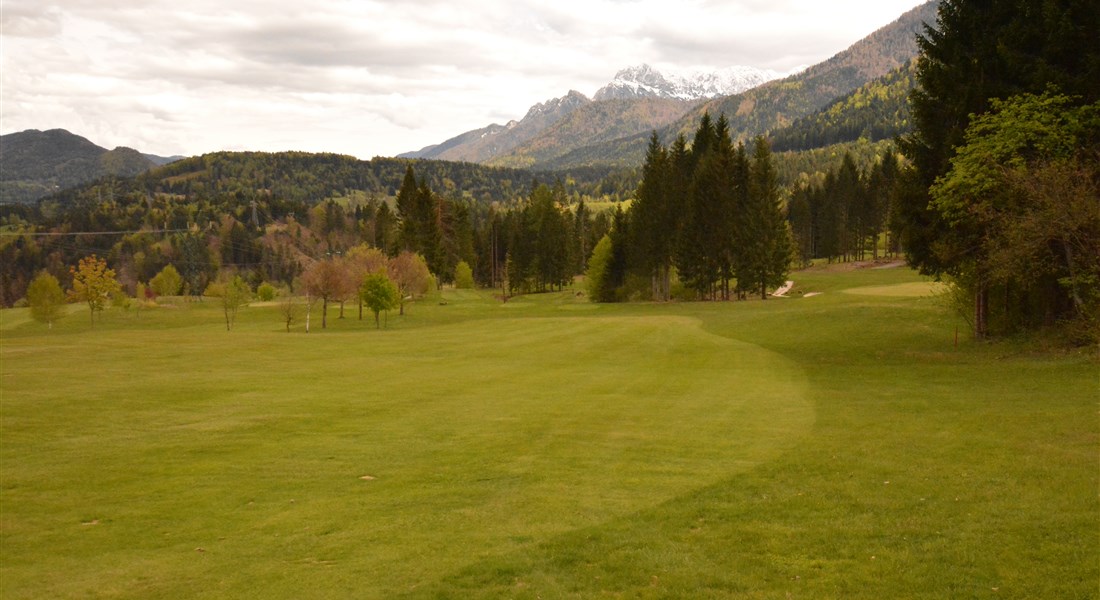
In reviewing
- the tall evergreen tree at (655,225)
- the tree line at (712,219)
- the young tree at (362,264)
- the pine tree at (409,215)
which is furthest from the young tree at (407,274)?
the tree line at (712,219)

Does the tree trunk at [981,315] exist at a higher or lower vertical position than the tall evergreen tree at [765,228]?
lower

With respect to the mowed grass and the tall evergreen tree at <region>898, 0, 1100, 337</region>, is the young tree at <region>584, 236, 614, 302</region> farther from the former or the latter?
the mowed grass

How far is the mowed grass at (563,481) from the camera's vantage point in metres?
9.48

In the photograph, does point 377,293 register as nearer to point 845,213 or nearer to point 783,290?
point 783,290

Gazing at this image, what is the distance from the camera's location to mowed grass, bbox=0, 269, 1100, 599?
373 inches

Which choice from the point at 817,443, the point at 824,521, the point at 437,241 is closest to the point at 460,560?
the point at 824,521

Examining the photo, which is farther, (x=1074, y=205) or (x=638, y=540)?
(x=1074, y=205)

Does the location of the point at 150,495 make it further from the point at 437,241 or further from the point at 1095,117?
the point at 437,241

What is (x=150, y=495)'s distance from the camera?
1377 cm

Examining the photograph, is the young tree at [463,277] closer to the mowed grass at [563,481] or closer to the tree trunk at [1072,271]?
the mowed grass at [563,481]

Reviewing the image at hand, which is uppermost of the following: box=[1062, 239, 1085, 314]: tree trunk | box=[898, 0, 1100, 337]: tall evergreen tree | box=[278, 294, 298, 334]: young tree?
box=[898, 0, 1100, 337]: tall evergreen tree

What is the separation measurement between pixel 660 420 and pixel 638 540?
29.7ft

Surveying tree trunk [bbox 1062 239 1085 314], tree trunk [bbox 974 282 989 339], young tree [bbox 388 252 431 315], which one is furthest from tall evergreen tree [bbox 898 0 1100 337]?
young tree [bbox 388 252 431 315]

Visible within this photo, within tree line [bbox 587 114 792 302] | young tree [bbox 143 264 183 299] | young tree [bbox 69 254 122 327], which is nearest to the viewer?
tree line [bbox 587 114 792 302]
